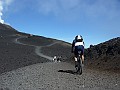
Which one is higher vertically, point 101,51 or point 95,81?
point 101,51

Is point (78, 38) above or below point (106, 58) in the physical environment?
above

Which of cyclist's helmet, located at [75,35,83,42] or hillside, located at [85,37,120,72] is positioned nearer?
cyclist's helmet, located at [75,35,83,42]

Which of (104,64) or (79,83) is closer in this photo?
(79,83)

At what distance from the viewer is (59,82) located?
49.9 ft

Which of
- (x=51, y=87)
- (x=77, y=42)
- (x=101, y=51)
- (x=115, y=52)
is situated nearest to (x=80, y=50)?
(x=77, y=42)

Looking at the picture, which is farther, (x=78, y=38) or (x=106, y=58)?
(x=106, y=58)

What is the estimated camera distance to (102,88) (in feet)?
44.4

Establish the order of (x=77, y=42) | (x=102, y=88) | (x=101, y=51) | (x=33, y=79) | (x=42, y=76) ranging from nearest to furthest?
1. (x=102, y=88)
2. (x=33, y=79)
3. (x=42, y=76)
4. (x=77, y=42)
5. (x=101, y=51)

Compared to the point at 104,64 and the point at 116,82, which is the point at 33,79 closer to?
the point at 116,82

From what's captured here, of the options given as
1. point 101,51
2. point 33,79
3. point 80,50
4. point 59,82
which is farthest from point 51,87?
point 101,51

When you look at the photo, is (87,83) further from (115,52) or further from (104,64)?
(115,52)

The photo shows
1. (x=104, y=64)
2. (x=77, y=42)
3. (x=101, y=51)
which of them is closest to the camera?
(x=77, y=42)

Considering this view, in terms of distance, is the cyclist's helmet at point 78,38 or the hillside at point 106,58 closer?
the cyclist's helmet at point 78,38

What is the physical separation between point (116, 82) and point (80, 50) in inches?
150
